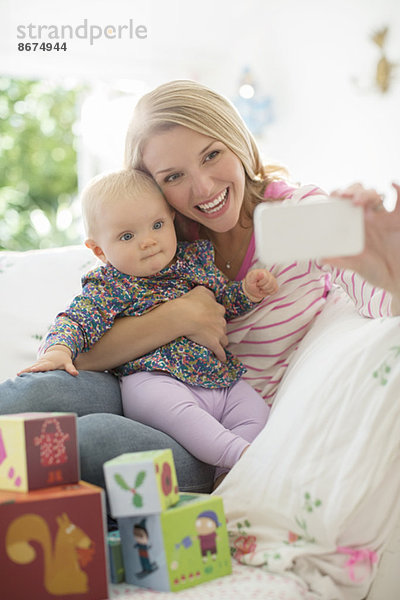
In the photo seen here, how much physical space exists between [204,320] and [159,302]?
4.6 inches

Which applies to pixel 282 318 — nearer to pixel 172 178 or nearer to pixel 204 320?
pixel 204 320

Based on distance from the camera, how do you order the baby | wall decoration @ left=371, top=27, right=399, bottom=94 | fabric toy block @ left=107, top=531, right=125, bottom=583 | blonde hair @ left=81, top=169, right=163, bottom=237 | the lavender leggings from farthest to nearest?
wall decoration @ left=371, top=27, right=399, bottom=94, blonde hair @ left=81, top=169, right=163, bottom=237, the baby, the lavender leggings, fabric toy block @ left=107, top=531, right=125, bottom=583

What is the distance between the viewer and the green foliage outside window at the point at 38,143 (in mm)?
7855

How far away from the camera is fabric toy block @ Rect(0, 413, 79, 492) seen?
0.86 m

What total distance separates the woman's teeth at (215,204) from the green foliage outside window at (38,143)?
645 cm

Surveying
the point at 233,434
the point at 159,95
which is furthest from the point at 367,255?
the point at 159,95

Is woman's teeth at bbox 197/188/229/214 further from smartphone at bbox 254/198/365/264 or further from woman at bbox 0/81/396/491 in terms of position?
smartphone at bbox 254/198/365/264

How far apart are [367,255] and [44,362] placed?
63 centimetres

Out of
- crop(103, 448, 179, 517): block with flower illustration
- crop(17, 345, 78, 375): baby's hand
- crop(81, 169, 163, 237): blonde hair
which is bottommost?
crop(103, 448, 179, 517): block with flower illustration

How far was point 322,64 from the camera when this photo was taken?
419cm

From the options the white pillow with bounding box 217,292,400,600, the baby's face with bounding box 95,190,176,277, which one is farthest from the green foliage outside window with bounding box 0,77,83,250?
the white pillow with bounding box 217,292,400,600

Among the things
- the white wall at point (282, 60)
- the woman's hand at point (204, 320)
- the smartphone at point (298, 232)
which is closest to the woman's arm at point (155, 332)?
the woman's hand at point (204, 320)

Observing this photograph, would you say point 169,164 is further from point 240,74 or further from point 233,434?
point 240,74

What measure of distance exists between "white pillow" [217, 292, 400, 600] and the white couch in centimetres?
1
